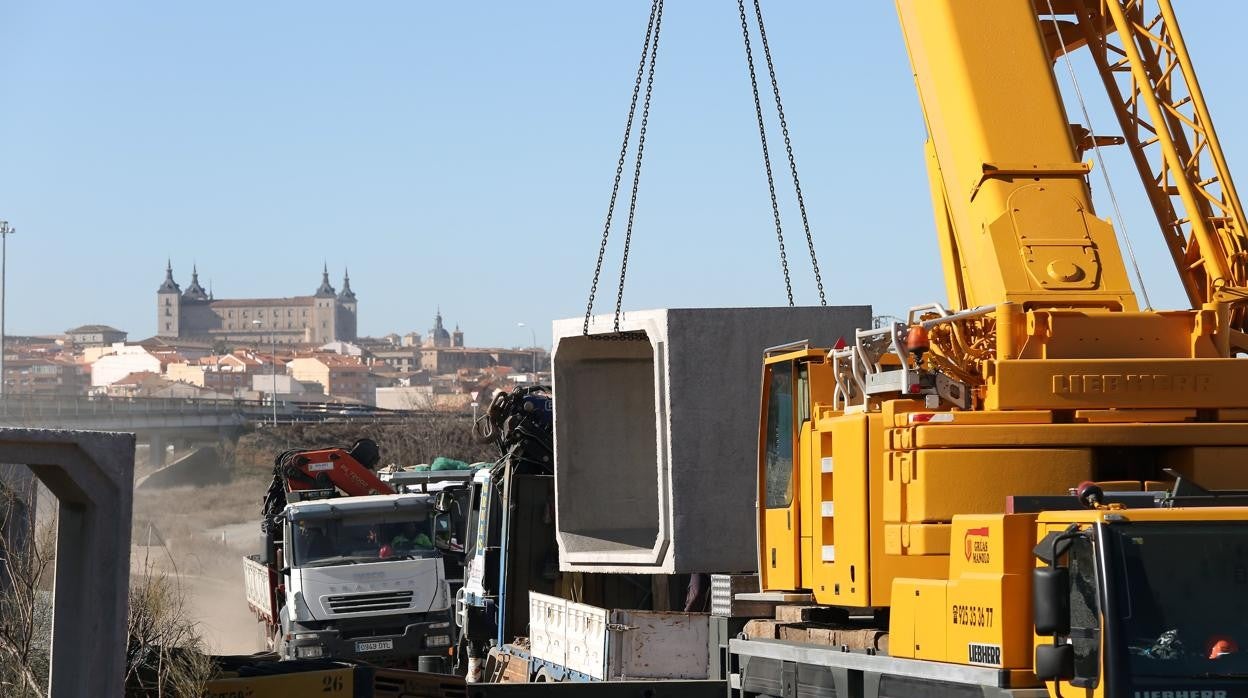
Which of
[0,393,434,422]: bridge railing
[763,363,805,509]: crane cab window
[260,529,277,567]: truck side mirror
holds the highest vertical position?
[0,393,434,422]: bridge railing

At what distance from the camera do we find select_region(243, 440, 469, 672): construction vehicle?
22.4 metres

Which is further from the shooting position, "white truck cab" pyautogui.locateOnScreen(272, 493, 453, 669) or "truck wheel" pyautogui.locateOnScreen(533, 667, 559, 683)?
"white truck cab" pyautogui.locateOnScreen(272, 493, 453, 669)

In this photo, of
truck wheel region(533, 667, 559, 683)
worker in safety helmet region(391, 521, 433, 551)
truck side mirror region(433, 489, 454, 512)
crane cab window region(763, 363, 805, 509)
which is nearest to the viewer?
crane cab window region(763, 363, 805, 509)

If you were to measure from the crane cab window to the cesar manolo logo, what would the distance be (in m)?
2.58

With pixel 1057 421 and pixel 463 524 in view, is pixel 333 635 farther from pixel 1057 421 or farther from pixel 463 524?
pixel 1057 421

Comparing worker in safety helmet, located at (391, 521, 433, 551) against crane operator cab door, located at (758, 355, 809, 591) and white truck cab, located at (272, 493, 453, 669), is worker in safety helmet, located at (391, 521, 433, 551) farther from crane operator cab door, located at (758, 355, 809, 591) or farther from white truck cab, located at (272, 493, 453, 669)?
crane operator cab door, located at (758, 355, 809, 591)

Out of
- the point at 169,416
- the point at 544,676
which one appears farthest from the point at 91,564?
the point at 169,416

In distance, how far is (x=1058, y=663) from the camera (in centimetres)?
756

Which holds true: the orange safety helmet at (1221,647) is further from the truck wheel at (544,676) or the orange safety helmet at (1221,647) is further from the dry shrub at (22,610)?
the truck wheel at (544,676)

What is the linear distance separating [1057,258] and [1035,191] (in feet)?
1.65

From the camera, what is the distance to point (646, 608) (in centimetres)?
1794

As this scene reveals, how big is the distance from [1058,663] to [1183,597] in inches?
24.1

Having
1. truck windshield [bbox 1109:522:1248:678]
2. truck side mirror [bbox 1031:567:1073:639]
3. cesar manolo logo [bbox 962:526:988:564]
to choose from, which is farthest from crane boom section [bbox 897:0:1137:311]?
truck side mirror [bbox 1031:567:1073:639]

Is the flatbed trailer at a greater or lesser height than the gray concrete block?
lesser
